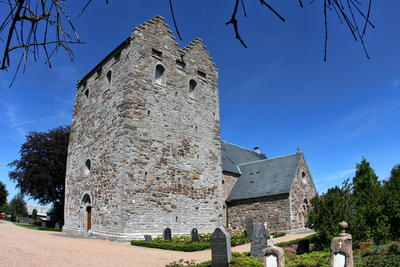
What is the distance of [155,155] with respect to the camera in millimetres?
14039

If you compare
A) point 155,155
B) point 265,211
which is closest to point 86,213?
point 155,155

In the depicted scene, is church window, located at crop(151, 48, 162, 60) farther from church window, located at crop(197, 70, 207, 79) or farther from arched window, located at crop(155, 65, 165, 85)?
church window, located at crop(197, 70, 207, 79)

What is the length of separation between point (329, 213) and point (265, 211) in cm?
848

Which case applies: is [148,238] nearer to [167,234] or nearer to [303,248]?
[167,234]

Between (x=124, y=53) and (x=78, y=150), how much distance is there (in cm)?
719

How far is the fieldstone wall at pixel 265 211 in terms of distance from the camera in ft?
57.1

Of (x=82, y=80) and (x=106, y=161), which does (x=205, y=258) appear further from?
(x=82, y=80)

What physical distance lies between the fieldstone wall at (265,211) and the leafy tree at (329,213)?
6644mm

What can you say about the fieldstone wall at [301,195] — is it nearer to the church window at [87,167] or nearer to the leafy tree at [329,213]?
the leafy tree at [329,213]

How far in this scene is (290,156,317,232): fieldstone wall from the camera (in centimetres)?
1756

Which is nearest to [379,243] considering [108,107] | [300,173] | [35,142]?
[300,173]

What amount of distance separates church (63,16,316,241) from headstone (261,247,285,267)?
7.51m

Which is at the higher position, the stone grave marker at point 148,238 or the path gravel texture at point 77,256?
the path gravel texture at point 77,256

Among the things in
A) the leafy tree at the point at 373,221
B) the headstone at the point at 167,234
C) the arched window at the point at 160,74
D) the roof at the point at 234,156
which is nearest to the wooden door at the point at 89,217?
the headstone at the point at 167,234
